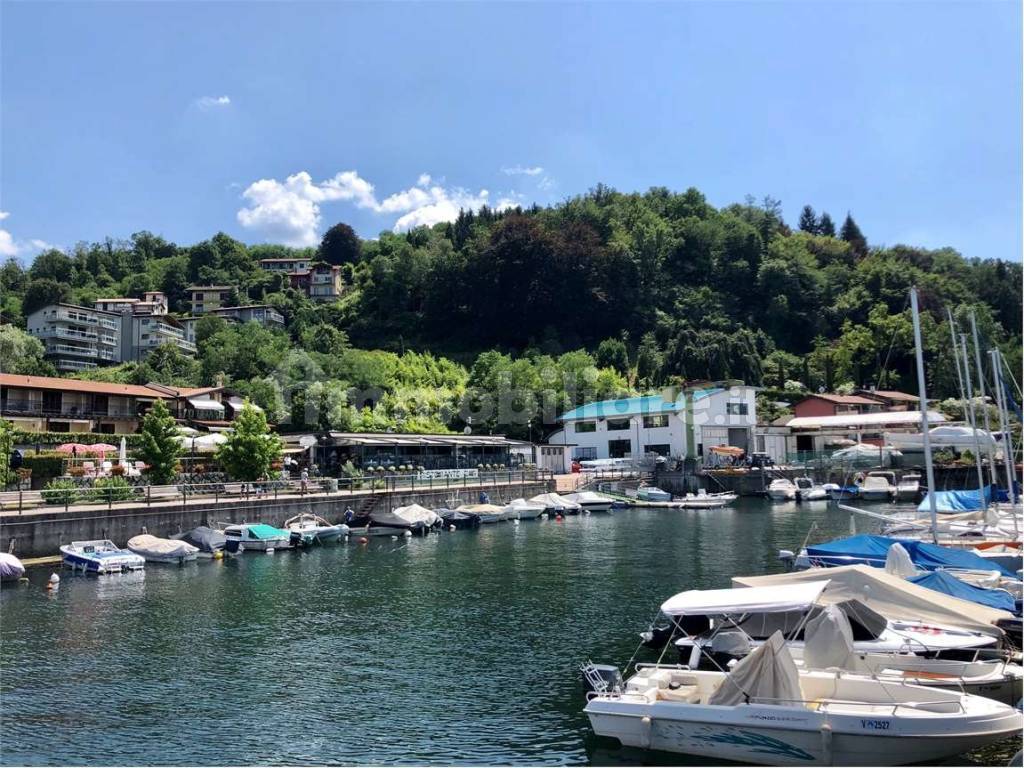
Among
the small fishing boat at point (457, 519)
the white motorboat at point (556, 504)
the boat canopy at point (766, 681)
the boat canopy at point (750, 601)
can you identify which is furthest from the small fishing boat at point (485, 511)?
the boat canopy at point (766, 681)

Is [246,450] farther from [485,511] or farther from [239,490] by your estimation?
[485,511]

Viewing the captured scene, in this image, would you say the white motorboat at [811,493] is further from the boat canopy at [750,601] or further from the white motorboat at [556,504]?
the boat canopy at [750,601]

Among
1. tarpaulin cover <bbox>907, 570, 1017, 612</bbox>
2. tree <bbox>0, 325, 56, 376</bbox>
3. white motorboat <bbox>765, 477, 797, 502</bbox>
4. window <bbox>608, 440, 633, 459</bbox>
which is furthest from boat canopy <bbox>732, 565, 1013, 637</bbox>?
tree <bbox>0, 325, 56, 376</bbox>

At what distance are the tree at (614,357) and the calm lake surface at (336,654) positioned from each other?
2910 inches

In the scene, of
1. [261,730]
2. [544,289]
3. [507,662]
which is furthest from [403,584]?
[544,289]

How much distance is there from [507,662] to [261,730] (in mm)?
6596

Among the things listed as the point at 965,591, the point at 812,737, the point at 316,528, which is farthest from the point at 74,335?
the point at 812,737

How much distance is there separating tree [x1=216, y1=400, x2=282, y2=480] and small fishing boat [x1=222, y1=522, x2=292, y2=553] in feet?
24.4

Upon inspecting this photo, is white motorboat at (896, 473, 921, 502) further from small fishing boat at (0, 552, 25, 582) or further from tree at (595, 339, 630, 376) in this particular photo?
small fishing boat at (0, 552, 25, 582)

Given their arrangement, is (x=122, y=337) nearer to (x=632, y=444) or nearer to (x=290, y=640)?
(x=632, y=444)

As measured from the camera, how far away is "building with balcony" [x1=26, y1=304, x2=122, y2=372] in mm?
106375

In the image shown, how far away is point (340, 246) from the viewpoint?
579 ft

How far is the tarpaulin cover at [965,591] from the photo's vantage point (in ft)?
65.1

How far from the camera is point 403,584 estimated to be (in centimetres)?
3147
